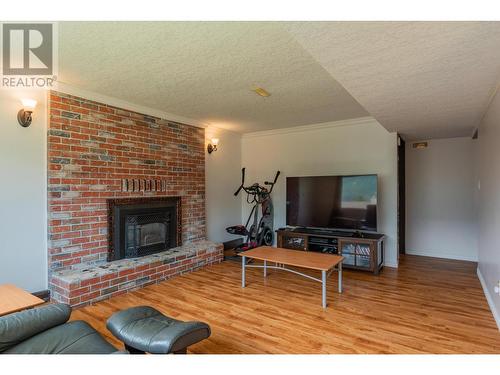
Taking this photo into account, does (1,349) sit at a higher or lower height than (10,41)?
lower

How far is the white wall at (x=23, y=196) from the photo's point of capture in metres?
2.87

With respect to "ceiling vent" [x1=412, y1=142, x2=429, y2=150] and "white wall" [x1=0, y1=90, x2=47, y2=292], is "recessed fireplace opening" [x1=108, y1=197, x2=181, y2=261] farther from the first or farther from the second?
"ceiling vent" [x1=412, y1=142, x2=429, y2=150]

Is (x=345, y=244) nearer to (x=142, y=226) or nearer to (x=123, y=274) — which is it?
(x=142, y=226)

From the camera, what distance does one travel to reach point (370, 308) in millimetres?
2906

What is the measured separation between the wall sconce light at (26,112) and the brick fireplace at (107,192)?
7.4 inches

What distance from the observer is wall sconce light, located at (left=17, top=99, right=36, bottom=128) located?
9.61 ft

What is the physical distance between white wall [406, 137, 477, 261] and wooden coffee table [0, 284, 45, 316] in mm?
5636

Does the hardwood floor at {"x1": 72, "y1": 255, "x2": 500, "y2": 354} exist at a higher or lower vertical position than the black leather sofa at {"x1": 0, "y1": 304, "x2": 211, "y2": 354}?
lower

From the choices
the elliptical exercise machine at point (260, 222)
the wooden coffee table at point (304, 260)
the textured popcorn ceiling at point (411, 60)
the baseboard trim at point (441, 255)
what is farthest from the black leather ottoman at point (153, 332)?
the baseboard trim at point (441, 255)

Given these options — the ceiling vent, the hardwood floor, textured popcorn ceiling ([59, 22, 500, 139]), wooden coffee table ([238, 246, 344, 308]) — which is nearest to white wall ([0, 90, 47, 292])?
textured popcorn ceiling ([59, 22, 500, 139])

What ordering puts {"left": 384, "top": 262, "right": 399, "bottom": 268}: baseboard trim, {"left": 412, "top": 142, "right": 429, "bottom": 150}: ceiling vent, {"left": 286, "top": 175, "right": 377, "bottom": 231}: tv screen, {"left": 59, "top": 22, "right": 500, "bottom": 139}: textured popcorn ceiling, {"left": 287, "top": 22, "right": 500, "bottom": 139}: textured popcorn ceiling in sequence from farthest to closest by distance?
{"left": 412, "top": 142, "right": 429, "bottom": 150}: ceiling vent
{"left": 384, "top": 262, "right": 399, "bottom": 268}: baseboard trim
{"left": 286, "top": 175, "right": 377, "bottom": 231}: tv screen
{"left": 59, "top": 22, "right": 500, "bottom": 139}: textured popcorn ceiling
{"left": 287, "top": 22, "right": 500, "bottom": 139}: textured popcorn ceiling
